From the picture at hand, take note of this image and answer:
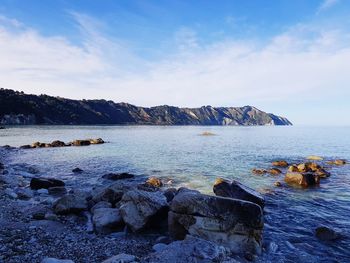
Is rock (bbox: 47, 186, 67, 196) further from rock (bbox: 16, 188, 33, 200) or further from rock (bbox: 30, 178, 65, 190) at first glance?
rock (bbox: 16, 188, 33, 200)

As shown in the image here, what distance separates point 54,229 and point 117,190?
4.43 metres

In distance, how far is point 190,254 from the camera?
895 cm

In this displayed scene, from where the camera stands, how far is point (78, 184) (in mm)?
23812

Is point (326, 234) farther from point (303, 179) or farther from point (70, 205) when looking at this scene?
point (70, 205)

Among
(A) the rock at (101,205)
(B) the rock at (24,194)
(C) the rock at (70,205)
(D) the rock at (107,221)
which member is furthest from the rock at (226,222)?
(B) the rock at (24,194)

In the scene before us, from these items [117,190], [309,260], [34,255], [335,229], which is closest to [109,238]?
[34,255]

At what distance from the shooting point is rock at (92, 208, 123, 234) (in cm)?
1273

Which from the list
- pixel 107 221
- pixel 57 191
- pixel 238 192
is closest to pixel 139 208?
pixel 107 221

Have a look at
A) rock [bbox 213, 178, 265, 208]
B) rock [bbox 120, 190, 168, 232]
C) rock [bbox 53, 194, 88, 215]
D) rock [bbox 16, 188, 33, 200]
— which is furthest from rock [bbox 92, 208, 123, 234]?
rock [bbox 16, 188, 33, 200]

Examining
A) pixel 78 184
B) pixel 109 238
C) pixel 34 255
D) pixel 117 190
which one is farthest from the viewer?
pixel 78 184

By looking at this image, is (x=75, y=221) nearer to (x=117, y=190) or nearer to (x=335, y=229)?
(x=117, y=190)

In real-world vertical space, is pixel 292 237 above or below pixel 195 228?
below

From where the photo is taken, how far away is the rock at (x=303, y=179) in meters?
23.6

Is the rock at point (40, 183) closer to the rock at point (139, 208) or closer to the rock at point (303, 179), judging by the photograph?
the rock at point (139, 208)
